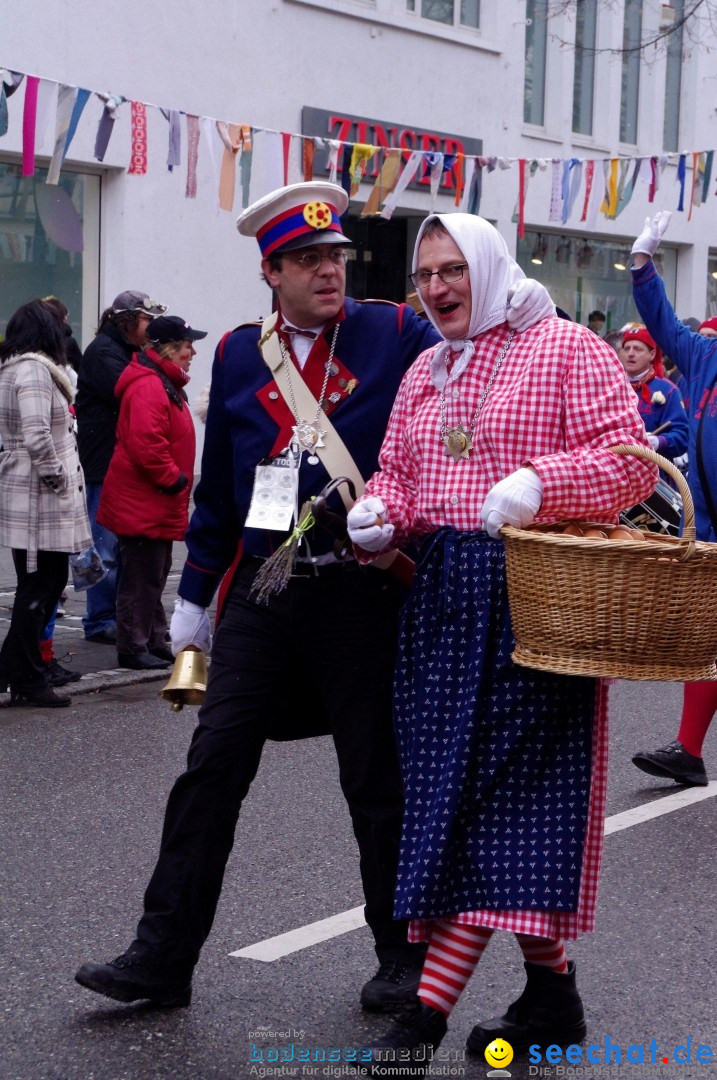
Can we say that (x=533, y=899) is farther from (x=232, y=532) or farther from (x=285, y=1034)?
(x=232, y=532)

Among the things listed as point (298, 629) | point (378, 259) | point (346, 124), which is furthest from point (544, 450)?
point (378, 259)

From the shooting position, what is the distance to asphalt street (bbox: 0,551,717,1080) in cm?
353

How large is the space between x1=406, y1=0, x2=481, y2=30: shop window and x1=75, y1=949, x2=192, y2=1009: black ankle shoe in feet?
52.4

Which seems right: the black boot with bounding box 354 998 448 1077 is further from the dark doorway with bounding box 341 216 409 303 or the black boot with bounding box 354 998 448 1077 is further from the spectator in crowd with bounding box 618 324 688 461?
the dark doorway with bounding box 341 216 409 303

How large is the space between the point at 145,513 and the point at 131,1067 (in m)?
5.01

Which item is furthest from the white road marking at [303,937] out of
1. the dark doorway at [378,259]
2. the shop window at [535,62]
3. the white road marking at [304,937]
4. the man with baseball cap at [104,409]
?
the shop window at [535,62]

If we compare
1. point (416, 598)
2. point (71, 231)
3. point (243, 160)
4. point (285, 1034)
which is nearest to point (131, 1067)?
point (285, 1034)

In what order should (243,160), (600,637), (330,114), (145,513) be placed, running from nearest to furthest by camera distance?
1. (600,637)
2. (145,513)
3. (243,160)
4. (330,114)

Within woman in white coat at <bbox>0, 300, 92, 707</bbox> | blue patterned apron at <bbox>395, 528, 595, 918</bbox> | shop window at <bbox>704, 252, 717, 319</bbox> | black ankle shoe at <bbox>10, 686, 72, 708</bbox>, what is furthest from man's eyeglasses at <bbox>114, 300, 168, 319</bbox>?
shop window at <bbox>704, 252, 717, 319</bbox>

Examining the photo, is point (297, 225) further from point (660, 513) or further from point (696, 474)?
point (660, 513)

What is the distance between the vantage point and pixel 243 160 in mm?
12555

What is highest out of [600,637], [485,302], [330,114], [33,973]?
[330,114]

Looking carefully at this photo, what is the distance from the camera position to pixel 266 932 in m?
4.33


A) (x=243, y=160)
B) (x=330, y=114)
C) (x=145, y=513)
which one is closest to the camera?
(x=145, y=513)
